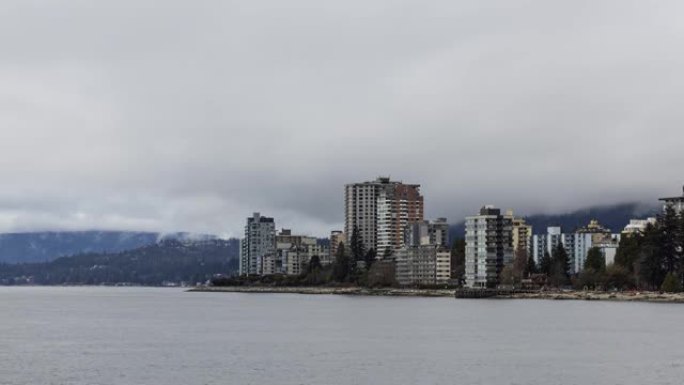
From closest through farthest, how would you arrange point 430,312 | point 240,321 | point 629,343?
point 629,343 → point 240,321 → point 430,312

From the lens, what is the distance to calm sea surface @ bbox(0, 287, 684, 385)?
72.8 metres

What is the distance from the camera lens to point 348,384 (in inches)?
2721

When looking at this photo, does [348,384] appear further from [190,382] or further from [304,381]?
[190,382]

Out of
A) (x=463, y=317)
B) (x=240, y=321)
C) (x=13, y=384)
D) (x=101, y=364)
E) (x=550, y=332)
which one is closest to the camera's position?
(x=13, y=384)

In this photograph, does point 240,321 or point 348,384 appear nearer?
point 348,384

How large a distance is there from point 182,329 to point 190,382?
5412 cm

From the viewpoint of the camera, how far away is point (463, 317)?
494 feet

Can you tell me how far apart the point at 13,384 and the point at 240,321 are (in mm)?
72984

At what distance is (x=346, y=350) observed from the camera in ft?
304

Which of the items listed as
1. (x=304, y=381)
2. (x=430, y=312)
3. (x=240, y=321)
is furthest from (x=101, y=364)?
(x=430, y=312)

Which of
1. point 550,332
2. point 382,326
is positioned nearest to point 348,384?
point 550,332

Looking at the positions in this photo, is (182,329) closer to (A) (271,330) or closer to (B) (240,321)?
(A) (271,330)

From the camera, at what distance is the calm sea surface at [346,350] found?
239 feet

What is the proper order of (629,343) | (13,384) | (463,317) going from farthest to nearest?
(463,317) < (629,343) < (13,384)
